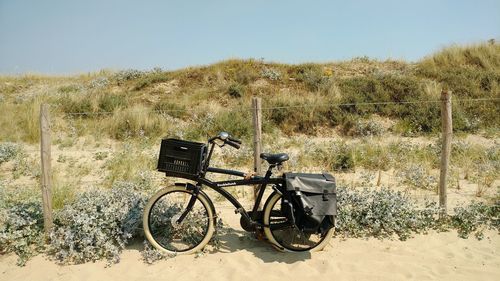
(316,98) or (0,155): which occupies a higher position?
(316,98)

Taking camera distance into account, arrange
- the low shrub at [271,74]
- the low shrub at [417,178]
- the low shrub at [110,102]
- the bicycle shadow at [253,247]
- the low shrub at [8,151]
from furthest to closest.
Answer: the low shrub at [271,74]
the low shrub at [110,102]
the low shrub at [8,151]
the low shrub at [417,178]
the bicycle shadow at [253,247]

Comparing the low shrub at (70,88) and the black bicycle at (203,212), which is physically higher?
the low shrub at (70,88)

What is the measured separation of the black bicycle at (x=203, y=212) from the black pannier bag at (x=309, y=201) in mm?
51

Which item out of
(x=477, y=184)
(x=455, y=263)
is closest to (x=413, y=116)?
(x=477, y=184)

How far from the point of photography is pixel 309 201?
4.68 m

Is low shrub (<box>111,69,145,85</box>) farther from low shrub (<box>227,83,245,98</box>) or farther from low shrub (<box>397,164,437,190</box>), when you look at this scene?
low shrub (<box>397,164,437,190</box>)

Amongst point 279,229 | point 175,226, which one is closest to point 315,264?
point 279,229

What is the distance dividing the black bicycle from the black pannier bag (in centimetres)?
5

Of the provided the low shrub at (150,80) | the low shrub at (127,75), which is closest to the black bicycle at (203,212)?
the low shrub at (150,80)

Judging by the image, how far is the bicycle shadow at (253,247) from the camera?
15.6 ft

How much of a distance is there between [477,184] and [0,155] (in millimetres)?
9673

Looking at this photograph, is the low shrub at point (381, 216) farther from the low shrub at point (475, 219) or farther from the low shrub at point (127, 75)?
the low shrub at point (127, 75)

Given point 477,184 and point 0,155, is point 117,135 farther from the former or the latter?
point 477,184

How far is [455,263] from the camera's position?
459 centimetres
